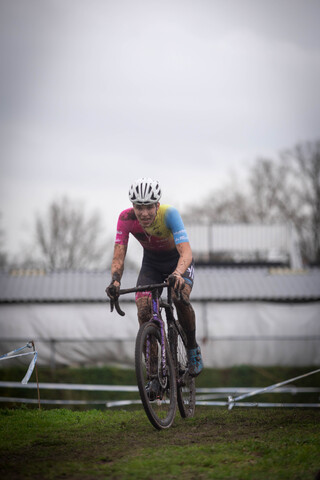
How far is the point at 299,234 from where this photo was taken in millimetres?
51562

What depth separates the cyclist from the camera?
6.68 metres

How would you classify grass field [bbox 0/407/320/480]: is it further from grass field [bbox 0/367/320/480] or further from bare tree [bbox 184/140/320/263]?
bare tree [bbox 184/140/320/263]

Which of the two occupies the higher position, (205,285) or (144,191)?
(144,191)

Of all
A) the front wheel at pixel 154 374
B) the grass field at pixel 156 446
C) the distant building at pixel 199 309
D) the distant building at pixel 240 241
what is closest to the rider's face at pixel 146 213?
the front wheel at pixel 154 374

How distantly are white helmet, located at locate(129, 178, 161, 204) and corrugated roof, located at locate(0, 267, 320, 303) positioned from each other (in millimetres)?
21781

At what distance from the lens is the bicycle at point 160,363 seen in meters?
6.05

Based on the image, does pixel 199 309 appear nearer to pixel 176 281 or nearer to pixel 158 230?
pixel 158 230

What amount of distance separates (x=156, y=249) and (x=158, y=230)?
283 millimetres

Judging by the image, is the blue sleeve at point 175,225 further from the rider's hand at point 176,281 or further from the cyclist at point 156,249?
the rider's hand at point 176,281

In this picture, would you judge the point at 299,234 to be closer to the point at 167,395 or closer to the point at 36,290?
the point at 36,290

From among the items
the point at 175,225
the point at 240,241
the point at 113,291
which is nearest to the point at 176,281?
the point at 113,291

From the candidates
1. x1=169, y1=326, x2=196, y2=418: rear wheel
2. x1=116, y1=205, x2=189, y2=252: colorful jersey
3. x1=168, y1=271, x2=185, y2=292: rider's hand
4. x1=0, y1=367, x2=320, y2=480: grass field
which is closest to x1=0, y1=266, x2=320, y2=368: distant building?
x1=169, y1=326, x2=196, y2=418: rear wheel

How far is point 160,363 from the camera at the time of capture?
650cm

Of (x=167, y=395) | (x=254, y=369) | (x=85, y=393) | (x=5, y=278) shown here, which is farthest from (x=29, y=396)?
(x=5, y=278)
